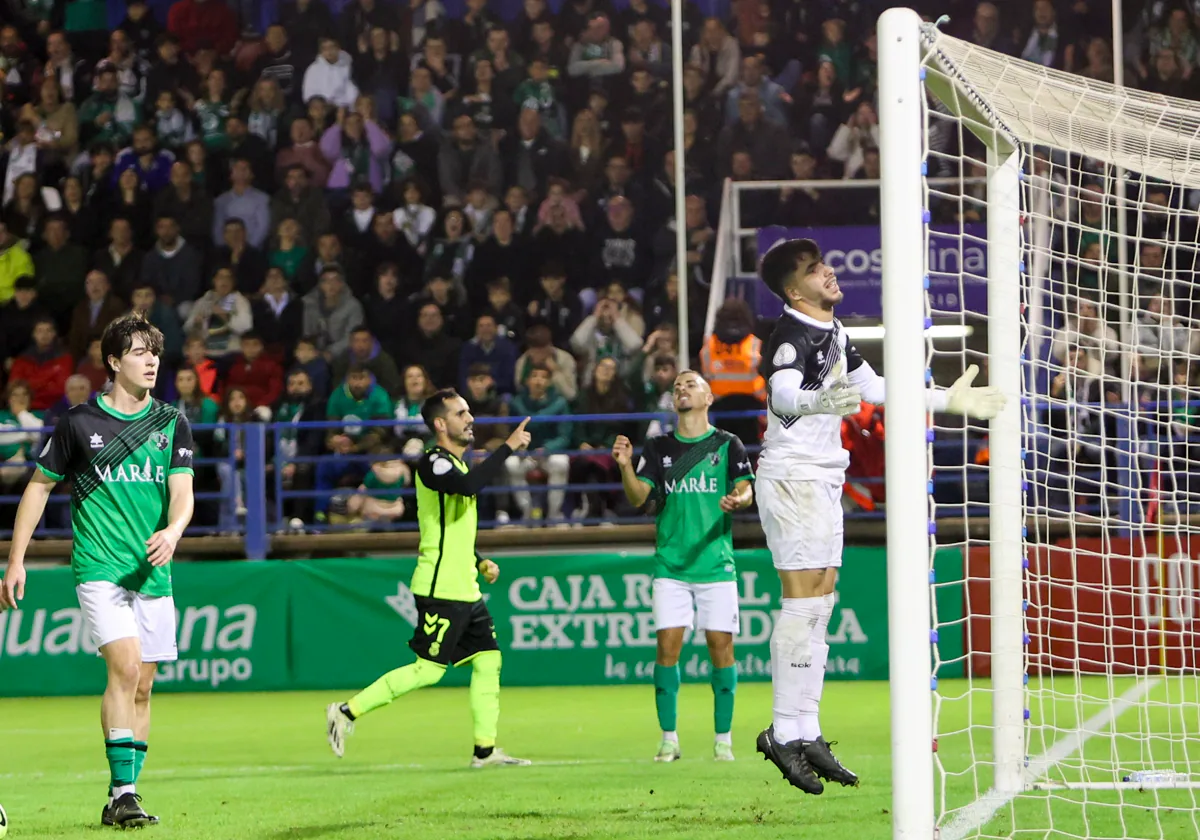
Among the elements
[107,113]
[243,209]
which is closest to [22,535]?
[243,209]

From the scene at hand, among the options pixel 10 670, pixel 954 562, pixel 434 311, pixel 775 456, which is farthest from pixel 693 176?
pixel 775 456

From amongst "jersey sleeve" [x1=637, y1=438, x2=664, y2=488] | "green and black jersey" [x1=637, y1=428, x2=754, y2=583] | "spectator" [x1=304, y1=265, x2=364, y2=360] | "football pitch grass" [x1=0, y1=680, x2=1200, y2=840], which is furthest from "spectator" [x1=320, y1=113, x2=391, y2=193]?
"green and black jersey" [x1=637, y1=428, x2=754, y2=583]

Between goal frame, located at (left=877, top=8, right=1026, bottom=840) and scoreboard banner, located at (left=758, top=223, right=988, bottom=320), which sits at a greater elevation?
scoreboard banner, located at (left=758, top=223, right=988, bottom=320)

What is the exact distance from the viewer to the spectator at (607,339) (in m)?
15.1

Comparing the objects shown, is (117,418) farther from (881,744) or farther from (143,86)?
(143,86)

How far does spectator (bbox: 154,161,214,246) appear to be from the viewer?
647 inches

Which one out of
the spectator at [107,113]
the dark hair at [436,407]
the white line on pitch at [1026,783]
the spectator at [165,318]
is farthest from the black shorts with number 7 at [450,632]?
the spectator at [107,113]

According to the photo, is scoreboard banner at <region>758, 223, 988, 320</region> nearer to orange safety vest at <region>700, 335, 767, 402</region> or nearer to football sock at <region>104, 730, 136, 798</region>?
orange safety vest at <region>700, 335, 767, 402</region>

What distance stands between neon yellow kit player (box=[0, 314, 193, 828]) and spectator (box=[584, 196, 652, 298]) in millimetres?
9429

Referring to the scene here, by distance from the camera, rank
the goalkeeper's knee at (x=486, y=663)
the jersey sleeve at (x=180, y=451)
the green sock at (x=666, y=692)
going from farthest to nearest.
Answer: the green sock at (x=666, y=692) < the goalkeeper's knee at (x=486, y=663) < the jersey sleeve at (x=180, y=451)

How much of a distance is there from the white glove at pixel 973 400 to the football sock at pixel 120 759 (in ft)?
11.7

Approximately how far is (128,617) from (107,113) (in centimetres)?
1193

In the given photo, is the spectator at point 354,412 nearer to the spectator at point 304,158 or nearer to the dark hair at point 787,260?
the spectator at point 304,158

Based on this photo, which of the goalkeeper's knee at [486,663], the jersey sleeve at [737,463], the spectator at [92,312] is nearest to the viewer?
the goalkeeper's knee at [486,663]
